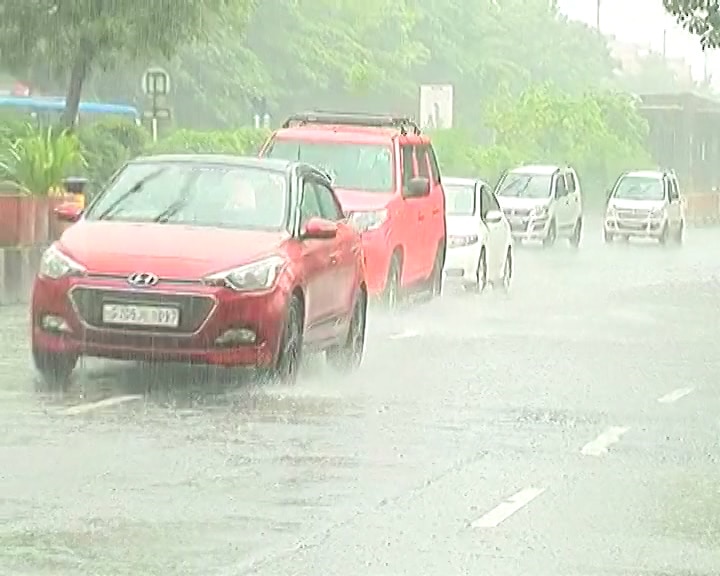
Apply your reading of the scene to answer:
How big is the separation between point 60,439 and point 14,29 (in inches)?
950

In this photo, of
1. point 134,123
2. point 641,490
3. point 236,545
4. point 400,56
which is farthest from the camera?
point 400,56

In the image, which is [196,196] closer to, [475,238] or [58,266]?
A: [58,266]

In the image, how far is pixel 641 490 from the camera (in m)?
10.9

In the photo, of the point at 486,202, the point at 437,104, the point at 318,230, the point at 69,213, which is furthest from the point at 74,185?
the point at 437,104

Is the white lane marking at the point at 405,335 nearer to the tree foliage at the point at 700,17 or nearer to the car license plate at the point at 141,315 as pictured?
the car license plate at the point at 141,315

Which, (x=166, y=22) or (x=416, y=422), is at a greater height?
(x=166, y=22)

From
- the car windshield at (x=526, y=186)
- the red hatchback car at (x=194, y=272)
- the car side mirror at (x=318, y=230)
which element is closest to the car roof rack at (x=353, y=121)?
the red hatchback car at (x=194, y=272)

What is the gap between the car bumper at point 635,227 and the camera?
5016 cm

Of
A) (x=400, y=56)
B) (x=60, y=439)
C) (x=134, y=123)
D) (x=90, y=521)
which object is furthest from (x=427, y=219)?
(x=400, y=56)

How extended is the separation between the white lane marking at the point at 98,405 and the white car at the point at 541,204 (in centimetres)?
3074

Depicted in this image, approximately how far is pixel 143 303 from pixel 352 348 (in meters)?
3.09

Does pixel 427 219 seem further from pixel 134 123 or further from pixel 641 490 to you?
pixel 641 490

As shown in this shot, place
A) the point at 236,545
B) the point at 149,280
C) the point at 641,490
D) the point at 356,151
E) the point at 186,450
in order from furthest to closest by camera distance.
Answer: the point at 356,151 < the point at 149,280 < the point at 186,450 < the point at 641,490 < the point at 236,545

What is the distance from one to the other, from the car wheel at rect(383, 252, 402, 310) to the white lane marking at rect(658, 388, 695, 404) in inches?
267
